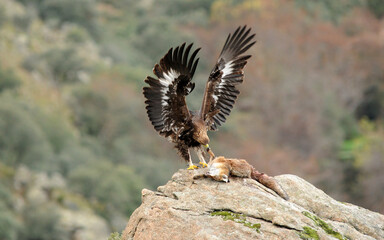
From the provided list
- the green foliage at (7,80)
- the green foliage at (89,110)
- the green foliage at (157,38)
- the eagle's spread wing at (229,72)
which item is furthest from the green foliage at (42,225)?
the green foliage at (157,38)

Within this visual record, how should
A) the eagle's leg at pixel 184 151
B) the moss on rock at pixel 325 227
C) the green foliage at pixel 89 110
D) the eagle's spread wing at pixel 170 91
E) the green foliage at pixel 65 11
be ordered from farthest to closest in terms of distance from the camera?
the green foliage at pixel 65 11, the green foliage at pixel 89 110, the eagle's leg at pixel 184 151, the eagle's spread wing at pixel 170 91, the moss on rock at pixel 325 227

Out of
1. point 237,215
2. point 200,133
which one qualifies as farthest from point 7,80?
point 237,215

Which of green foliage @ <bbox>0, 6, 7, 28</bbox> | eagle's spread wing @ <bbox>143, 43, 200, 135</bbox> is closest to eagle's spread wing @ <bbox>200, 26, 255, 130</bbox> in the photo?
eagle's spread wing @ <bbox>143, 43, 200, 135</bbox>

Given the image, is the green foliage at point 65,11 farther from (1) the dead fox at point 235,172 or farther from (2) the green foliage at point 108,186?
(1) the dead fox at point 235,172

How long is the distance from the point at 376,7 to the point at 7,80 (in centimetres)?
5420

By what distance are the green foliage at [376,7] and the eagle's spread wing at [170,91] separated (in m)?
96.5

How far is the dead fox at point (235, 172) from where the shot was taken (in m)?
13.5

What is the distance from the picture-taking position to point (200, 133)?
51.8 ft

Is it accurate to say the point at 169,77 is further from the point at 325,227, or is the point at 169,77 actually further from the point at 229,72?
the point at 325,227

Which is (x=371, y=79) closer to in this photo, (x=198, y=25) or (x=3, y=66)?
(x=198, y=25)

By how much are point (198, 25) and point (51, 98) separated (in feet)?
114

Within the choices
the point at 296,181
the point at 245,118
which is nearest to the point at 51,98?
the point at 245,118

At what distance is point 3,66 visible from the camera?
7612 cm

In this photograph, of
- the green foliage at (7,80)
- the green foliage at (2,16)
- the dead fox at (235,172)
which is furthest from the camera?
the green foliage at (2,16)
